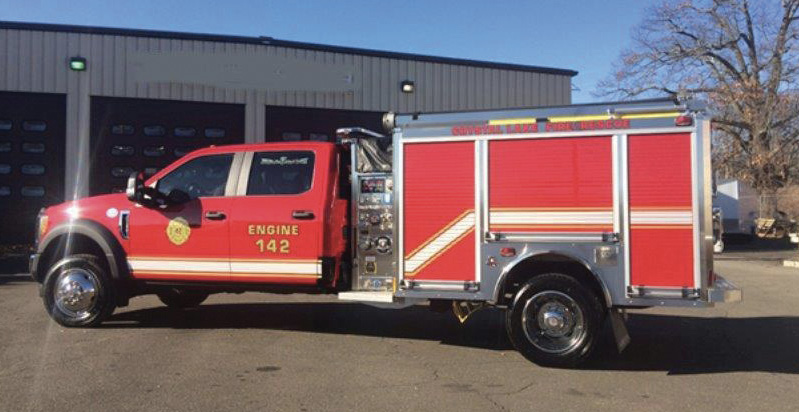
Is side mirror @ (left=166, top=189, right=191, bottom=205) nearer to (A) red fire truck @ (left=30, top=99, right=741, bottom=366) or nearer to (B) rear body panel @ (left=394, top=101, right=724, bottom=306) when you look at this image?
(A) red fire truck @ (left=30, top=99, right=741, bottom=366)

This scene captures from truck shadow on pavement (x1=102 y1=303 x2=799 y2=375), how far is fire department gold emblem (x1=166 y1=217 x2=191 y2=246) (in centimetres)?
117

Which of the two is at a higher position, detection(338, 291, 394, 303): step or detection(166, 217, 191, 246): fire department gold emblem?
detection(166, 217, 191, 246): fire department gold emblem

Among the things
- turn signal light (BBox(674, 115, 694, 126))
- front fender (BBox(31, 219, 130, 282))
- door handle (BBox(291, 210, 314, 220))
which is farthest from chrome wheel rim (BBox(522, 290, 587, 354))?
front fender (BBox(31, 219, 130, 282))

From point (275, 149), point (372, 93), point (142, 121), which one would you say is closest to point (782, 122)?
point (372, 93)

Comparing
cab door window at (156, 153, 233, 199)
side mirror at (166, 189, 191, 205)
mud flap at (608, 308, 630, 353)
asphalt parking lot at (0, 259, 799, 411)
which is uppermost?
cab door window at (156, 153, 233, 199)

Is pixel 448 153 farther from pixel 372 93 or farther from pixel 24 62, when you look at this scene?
pixel 24 62

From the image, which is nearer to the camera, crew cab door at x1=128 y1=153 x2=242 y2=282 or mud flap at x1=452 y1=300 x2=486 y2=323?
mud flap at x1=452 y1=300 x2=486 y2=323

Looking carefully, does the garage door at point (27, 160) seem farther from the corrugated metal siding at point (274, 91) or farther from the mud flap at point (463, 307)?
the mud flap at point (463, 307)

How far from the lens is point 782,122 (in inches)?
1116

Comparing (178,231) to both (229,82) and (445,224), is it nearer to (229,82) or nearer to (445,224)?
(445,224)

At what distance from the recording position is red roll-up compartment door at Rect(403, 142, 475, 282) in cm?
615

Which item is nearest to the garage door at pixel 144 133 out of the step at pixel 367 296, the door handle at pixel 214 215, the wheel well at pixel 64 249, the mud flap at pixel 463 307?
the wheel well at pixel 64 249

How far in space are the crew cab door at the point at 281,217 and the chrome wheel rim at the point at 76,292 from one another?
170 cm

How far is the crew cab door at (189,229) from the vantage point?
692cm
